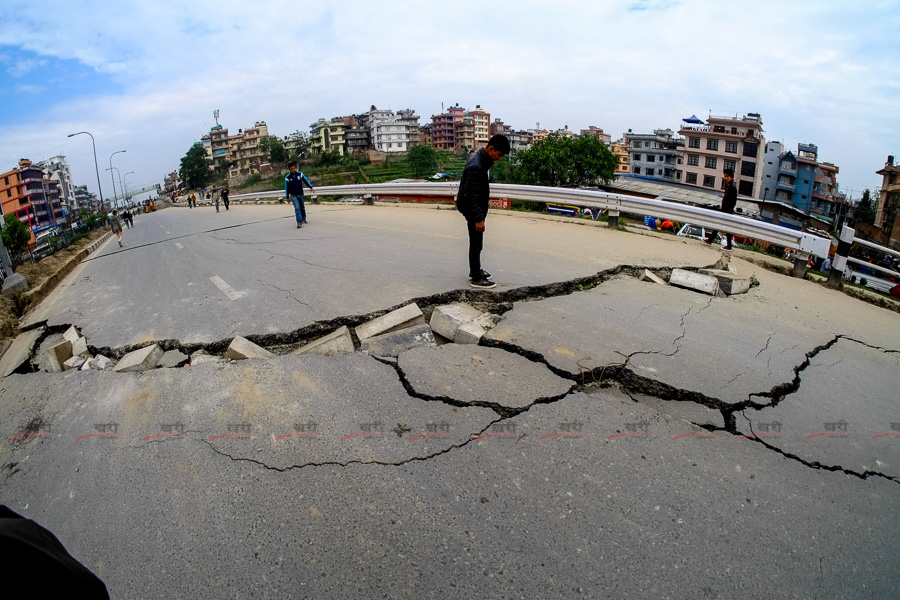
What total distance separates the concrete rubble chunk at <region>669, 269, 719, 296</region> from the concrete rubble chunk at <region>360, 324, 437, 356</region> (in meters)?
3.57

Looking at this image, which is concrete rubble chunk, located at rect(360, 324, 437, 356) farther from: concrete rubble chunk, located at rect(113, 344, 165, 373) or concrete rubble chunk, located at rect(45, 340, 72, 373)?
concrete rubble chunk, located at rect(45, 340, 72, 373)

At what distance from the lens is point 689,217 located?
8539mm

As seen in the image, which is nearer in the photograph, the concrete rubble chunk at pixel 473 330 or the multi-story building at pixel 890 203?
the concrete rubble chunk at pixel 473 330

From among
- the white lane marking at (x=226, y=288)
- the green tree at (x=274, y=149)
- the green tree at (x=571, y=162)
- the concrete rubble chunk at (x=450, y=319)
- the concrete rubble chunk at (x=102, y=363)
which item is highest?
the green tree at (x=274, y=149)

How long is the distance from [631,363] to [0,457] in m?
4.56

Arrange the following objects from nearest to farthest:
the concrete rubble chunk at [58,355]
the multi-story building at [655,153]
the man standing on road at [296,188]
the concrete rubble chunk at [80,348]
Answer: the concrete rubble chunk at [58,355]
the concrete rubble chunk at [80,348]
the man standing on road at [296,188]
the multi-story building at [655,153]

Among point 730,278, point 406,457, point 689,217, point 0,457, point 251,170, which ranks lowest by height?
point 0,457

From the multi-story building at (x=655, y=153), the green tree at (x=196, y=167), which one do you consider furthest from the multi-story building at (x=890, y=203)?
the green tree at (x=196, y=167)

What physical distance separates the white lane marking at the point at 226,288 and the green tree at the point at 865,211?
61.4m

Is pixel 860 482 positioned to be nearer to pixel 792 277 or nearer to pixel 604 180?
pixel 792 277

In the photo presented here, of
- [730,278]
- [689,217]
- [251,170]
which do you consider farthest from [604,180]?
[251,170]

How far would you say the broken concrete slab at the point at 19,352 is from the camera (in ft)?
15.8

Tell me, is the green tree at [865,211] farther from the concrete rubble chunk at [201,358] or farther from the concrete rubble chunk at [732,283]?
the concrete rubble chunk at [201,358]

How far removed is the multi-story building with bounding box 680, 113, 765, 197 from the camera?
57.1 m
